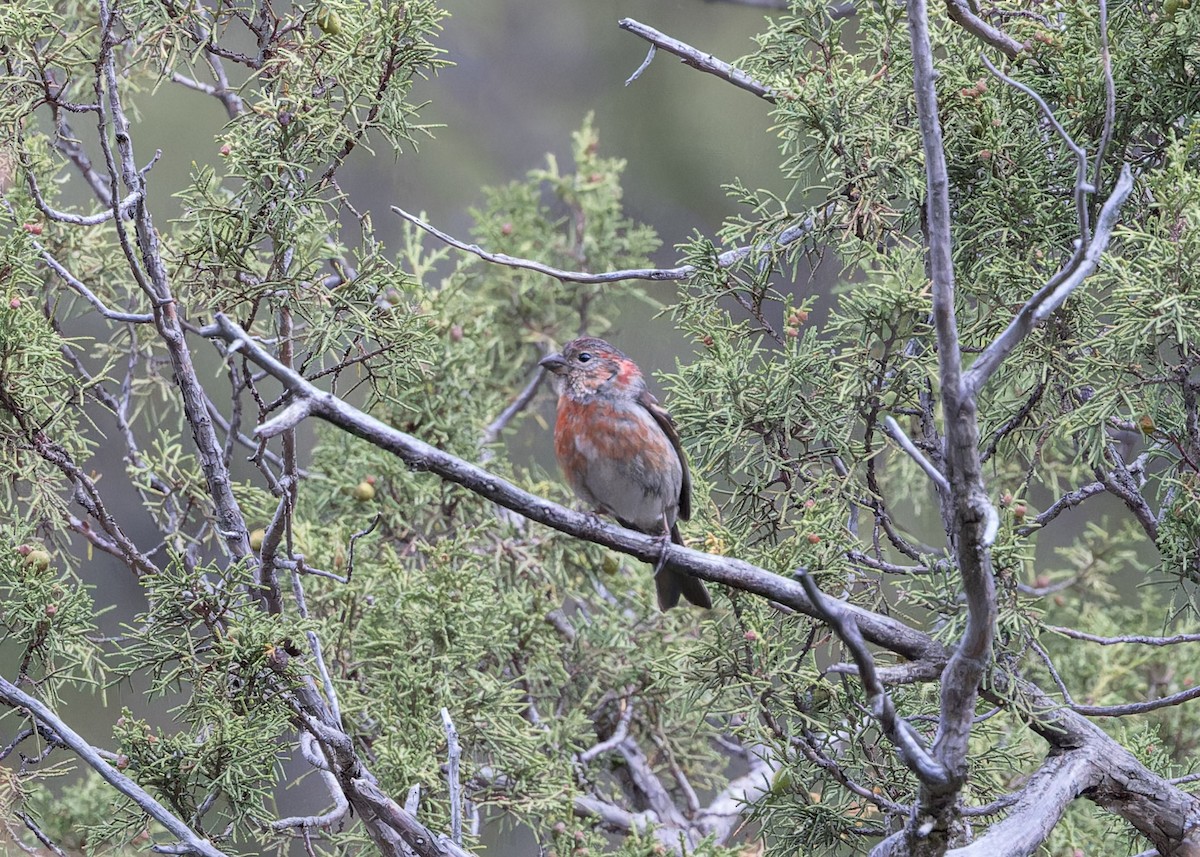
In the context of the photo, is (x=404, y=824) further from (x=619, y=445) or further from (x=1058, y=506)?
(x=1058, y=506)

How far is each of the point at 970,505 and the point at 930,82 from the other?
0.54 meters

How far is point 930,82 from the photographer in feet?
4.99

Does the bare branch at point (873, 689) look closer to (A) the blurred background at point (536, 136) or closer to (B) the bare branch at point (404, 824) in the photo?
(B) the bare branch at point (404, 824)

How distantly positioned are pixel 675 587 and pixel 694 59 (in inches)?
51.7

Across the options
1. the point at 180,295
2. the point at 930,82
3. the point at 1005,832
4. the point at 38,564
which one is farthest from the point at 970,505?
the point at 180,295

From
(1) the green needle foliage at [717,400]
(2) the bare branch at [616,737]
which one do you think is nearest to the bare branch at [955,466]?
(1) the green needle foliage at [717,400]

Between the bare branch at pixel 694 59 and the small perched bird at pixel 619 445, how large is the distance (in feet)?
2.67

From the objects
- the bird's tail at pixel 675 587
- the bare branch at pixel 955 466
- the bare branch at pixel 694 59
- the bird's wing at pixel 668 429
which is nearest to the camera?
the bare branch at pixel 955 466

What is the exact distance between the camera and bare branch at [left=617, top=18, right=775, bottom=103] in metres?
2.55

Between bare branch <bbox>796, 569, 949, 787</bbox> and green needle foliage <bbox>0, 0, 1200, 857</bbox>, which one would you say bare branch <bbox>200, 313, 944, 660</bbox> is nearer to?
green needle foliage <bbox>0, 0, 1200, 857</bbox>

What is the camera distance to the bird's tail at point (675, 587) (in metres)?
3.03

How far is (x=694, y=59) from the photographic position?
262 centimetres

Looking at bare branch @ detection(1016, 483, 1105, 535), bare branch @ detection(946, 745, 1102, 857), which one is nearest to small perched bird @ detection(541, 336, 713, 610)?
bare branch @ detection(1016, 483, 1105, 535)

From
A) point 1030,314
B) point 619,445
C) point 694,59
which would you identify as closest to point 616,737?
point 619,445
